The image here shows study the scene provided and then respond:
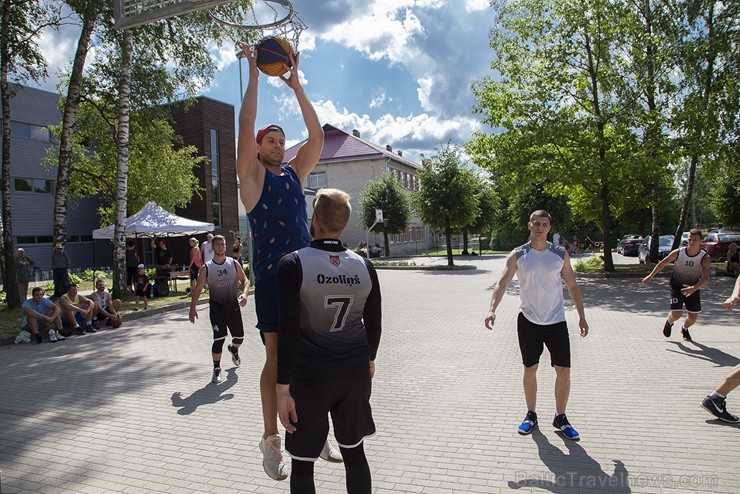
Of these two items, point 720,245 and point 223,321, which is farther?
point 720,245

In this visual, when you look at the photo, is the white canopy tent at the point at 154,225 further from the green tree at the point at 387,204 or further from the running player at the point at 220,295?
the green tree at the point at 387,204

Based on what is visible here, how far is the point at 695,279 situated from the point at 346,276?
7988 mm

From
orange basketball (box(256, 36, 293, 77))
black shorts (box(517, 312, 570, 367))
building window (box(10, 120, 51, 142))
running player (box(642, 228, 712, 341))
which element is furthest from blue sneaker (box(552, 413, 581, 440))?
building window (box(10, 120, 51, 142))

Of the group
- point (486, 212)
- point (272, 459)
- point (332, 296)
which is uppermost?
point (486, 212)

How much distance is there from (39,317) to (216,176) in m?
31.1

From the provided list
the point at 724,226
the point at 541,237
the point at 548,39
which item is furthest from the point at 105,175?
the point at 724,226

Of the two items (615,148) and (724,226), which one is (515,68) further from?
(724,226)

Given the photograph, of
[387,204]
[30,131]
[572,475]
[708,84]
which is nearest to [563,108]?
[708,84]

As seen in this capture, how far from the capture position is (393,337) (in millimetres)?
9852

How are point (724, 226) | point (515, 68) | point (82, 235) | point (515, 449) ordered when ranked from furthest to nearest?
point (724, 226) → point (82, 235) → point (515, 68) → point (515, 449)

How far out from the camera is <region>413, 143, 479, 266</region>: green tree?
3091 centimetres

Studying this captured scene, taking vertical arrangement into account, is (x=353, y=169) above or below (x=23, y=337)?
above

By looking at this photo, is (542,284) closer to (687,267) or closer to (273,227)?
(273,227)

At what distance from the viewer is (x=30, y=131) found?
112 ft
